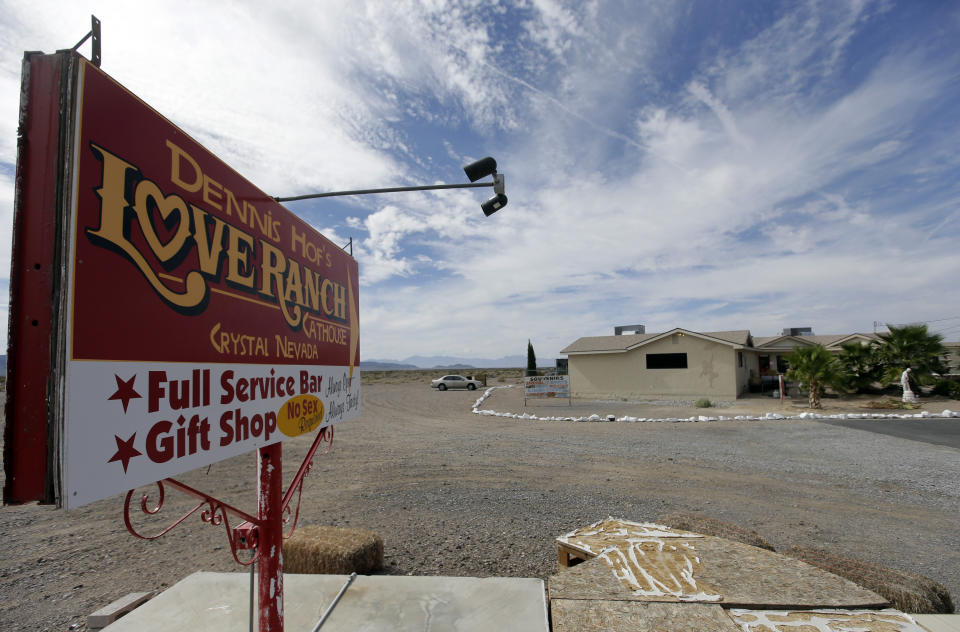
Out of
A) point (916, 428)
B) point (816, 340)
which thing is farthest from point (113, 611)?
point (816, 340)

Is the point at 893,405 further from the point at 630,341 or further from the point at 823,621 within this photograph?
the point at 823,621

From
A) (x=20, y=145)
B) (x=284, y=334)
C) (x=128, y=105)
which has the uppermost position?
(x=128, y=105)

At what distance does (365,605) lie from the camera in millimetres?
3521

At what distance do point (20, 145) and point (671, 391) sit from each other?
28.1 metres

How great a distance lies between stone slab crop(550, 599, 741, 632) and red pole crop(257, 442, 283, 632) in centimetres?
151

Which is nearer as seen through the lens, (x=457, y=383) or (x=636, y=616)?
(x=636, y=616)

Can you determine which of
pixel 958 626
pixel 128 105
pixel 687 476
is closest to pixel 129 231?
pixel 128 105

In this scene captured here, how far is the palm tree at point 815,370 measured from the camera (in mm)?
20516

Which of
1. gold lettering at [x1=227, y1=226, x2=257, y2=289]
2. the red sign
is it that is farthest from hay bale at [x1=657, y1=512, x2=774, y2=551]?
gold lettering at [x1=227, y1=226, x2=257, y2=289]

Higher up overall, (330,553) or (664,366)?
(664,366)

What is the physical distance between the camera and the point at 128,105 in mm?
1794

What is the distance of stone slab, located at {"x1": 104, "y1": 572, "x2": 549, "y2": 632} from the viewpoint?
3223 millimetres

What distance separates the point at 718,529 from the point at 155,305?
15.0ft

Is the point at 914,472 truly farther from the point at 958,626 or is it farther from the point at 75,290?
the point at 75,290
